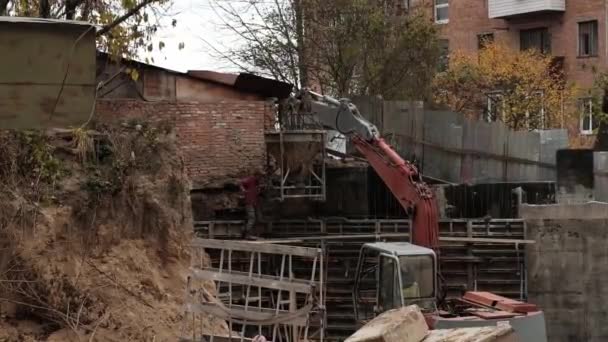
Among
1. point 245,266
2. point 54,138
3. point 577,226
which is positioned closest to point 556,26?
point 577,226

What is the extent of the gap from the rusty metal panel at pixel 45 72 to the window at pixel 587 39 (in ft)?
113

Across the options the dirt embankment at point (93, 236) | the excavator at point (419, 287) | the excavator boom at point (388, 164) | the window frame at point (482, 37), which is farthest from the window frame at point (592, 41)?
the dirt embankment at point (93, 236)

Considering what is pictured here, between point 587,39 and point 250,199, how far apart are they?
22.0m

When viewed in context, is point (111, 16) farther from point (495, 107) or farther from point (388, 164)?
point (495, 107)

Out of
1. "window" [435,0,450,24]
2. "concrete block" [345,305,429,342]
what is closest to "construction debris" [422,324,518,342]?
"concrete block" [345,305,429,342]

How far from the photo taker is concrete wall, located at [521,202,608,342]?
19203 millimetres

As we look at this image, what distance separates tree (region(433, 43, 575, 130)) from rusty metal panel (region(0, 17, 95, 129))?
89.6ft

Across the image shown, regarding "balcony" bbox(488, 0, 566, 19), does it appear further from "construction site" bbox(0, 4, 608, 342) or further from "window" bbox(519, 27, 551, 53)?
Result: "construction site" bbox(0, 4, 608, 342)

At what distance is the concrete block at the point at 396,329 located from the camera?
8.26m

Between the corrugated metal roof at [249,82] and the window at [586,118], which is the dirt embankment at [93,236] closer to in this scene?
the corrugated metal roof at [249,82]

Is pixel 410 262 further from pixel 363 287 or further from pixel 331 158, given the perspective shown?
pixel 331 158

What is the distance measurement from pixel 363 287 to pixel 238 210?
706 cm

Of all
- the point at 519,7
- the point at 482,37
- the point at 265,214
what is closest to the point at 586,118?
the point at 519,7

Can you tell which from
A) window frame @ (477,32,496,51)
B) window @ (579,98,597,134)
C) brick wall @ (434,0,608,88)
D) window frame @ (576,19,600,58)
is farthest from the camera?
window frame @ (477,32,496,51)
